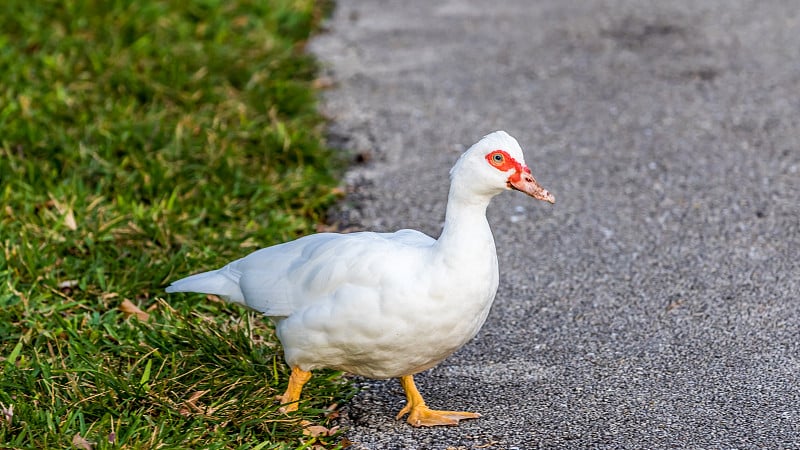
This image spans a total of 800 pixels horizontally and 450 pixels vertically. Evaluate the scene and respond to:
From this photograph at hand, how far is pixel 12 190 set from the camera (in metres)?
5.47

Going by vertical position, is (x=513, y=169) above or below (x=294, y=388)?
above

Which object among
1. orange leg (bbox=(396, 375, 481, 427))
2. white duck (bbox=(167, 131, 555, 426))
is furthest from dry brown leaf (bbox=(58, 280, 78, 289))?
orange leg (bbox=(396, 375, 481, 427))

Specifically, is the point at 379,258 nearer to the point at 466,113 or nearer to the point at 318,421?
the point at 318,421

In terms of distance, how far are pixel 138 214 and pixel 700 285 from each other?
8.67ft

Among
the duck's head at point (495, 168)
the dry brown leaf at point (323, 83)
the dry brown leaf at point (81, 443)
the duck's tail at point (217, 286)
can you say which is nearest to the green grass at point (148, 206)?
the dry brown leaf at point (81, 443)

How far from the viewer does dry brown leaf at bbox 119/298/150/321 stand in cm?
459

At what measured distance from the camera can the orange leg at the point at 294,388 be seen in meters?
3.85

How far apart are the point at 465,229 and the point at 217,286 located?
3.39ft

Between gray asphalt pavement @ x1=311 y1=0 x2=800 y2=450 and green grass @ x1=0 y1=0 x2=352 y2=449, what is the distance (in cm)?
40

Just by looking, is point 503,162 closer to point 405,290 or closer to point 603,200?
point 405,290

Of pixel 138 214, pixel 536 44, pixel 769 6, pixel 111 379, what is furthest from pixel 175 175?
pixel 769 6

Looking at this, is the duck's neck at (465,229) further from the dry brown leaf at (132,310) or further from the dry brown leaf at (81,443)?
the dry brown leaf at (132,310)

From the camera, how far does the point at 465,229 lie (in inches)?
140

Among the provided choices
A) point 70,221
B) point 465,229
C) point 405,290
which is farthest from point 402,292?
point 70,221
